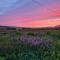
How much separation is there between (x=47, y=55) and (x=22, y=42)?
0.97m

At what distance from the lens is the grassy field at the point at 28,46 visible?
6742mm

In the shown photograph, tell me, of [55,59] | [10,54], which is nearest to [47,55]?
[55,59]

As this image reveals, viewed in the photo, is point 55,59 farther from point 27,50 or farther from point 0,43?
point 0,43

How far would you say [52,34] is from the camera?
9117mm

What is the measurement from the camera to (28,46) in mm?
7359

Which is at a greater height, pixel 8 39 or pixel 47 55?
pixel 8 39

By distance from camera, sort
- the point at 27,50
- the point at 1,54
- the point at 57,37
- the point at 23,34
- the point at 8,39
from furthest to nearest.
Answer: the point at 57,37, the point at 23,34, the point at 8,39, the point at 27,50, the point at 1,54

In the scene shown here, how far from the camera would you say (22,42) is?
7.53m

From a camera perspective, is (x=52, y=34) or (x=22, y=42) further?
(x=52, y=34)

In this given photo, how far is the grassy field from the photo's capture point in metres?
6.74

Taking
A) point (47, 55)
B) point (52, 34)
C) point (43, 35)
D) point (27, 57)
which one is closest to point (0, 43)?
point (27, 57)

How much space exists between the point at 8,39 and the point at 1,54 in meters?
1.07

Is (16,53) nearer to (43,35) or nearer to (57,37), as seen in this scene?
(43,35)

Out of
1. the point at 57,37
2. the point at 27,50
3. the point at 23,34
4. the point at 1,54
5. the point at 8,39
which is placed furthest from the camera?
the point at 57,37
